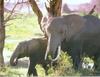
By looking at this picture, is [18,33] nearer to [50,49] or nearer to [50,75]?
[50,49]

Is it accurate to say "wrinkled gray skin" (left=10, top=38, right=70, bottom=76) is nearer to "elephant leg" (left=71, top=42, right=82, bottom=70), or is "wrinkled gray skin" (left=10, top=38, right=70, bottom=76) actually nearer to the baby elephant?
the baby elephant

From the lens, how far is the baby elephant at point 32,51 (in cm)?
938

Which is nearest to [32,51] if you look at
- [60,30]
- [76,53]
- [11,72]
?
[11,72]

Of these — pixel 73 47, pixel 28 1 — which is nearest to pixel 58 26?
pixel 73 47

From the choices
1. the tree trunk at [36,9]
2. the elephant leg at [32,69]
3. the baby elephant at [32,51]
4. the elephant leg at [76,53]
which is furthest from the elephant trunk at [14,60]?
the tree trunk at [36,9]

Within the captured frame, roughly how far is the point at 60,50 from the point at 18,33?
7.18m

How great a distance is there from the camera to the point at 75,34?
9203 mm

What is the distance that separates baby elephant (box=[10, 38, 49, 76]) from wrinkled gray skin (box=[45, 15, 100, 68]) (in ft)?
2.07

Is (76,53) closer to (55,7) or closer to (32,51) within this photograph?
(32,51)

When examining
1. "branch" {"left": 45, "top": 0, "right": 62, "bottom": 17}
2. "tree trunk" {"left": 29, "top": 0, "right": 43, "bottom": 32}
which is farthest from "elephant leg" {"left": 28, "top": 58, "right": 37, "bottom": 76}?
"tree trunk" {"left": 29, "top": 0, "right": 43, "bottom": 32}

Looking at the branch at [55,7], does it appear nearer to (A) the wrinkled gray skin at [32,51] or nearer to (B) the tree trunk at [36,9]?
(B) the tree trunk at [36,9]

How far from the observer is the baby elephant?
9.38 meters

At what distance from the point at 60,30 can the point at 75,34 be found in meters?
0.36

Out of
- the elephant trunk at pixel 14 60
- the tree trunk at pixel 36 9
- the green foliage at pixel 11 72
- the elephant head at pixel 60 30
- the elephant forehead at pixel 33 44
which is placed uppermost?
the elephant head at pixel 60 30
